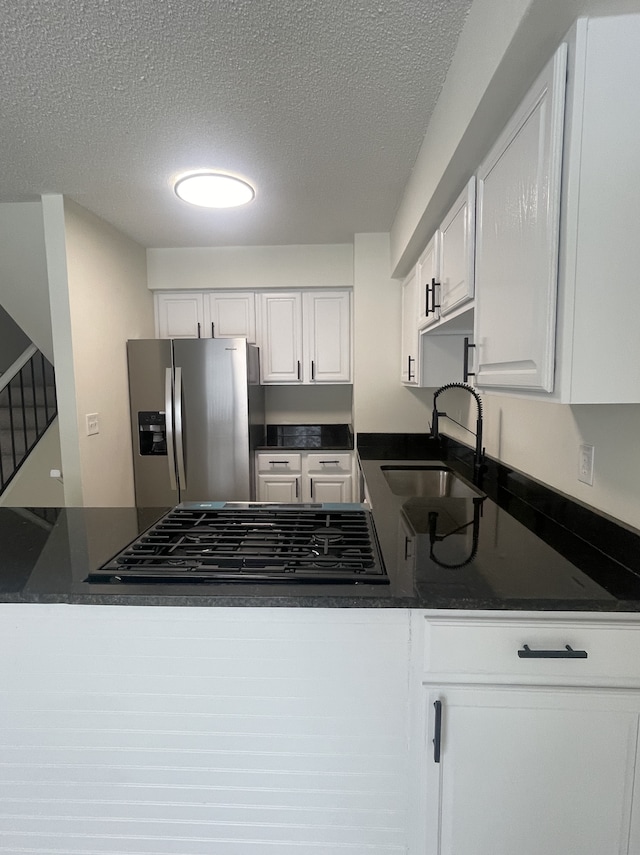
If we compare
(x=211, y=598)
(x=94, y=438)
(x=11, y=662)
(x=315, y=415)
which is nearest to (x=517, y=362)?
(x=211, y=598)

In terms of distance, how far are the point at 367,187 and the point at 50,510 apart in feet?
6.99

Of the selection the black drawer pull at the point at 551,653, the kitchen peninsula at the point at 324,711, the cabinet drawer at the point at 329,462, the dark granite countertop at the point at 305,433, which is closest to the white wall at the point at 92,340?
the dark granite countertop at the point at 305,433

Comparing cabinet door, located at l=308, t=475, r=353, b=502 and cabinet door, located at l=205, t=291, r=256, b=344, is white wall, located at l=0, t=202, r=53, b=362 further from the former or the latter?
cabinet door, located at l=308, t=475, r=353, b=502

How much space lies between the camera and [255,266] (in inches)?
122

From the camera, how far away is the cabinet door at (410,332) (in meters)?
2.31

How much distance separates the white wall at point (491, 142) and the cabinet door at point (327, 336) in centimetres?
137

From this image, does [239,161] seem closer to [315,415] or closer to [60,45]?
[60,45]

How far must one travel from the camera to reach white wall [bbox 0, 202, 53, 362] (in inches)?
91.7

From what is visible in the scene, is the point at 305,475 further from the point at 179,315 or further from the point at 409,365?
the point at 179,315

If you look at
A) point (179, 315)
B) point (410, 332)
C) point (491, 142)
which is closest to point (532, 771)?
point (491, 142)

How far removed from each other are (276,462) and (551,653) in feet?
7.79

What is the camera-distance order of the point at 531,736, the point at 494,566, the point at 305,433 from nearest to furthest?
1. the point at 531,736
2. the point at 494,566
3. the point at 305,433

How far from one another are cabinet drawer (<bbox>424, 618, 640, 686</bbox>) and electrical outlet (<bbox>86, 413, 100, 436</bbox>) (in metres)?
2.29

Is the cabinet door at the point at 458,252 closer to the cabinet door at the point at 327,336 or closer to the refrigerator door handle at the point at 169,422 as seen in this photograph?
the cabinet door at the point at 327,336
